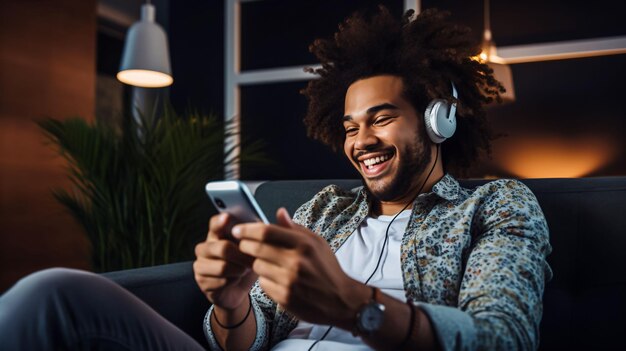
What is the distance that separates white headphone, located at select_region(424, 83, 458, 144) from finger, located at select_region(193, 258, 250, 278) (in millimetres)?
620

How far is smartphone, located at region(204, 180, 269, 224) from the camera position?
0.85 meters

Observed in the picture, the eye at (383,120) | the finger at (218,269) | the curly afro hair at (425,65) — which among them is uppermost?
the curly afro hair at (425,65)

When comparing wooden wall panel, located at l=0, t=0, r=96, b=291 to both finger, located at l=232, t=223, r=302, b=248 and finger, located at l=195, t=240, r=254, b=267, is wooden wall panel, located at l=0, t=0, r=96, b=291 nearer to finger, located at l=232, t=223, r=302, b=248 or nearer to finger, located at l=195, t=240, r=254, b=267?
finger, located at l=195, t=240, r=254, b=267

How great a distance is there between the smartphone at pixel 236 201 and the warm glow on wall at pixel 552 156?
240 cm

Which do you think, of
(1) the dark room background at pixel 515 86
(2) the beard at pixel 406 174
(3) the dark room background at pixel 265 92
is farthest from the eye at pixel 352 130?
(3) the dark room background at pixel 265 92

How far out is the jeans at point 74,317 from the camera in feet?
2.95

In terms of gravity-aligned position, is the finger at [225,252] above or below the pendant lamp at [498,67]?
below

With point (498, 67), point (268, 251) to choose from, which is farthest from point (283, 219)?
point (498, 67)

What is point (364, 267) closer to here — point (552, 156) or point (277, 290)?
point (277, 290)

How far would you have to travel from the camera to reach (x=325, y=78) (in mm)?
1655

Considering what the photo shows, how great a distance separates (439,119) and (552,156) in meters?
1.86

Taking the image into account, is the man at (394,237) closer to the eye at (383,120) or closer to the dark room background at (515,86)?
the eye at (383,120)

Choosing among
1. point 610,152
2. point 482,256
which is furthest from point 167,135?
point 610,152

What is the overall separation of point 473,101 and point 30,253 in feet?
8.81
